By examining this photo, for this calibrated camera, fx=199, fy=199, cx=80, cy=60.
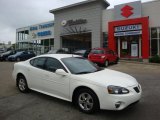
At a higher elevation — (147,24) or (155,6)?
(155,6)

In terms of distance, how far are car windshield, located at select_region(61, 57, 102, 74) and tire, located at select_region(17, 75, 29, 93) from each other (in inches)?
75.7

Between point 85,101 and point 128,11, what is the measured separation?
19.9 m

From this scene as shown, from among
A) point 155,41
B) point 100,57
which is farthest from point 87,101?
point 155,41

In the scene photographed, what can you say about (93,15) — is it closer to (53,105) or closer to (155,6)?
(155,6)

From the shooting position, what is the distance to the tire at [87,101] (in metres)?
4.86

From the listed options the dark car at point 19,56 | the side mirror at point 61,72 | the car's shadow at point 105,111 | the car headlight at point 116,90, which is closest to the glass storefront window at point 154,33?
the dark car at point 19,56

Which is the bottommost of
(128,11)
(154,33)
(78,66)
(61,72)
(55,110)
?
(55,110)

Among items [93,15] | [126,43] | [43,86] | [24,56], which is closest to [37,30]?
[24,56]

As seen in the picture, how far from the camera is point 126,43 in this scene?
23.4 m

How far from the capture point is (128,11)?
23.0 m

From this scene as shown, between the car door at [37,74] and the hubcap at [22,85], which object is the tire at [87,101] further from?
the hubcap at [22,85]

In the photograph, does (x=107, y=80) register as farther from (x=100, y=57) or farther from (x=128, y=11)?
(x=128, y=11)

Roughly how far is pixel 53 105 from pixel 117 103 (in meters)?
1.96

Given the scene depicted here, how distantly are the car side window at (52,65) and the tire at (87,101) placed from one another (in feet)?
3.40
